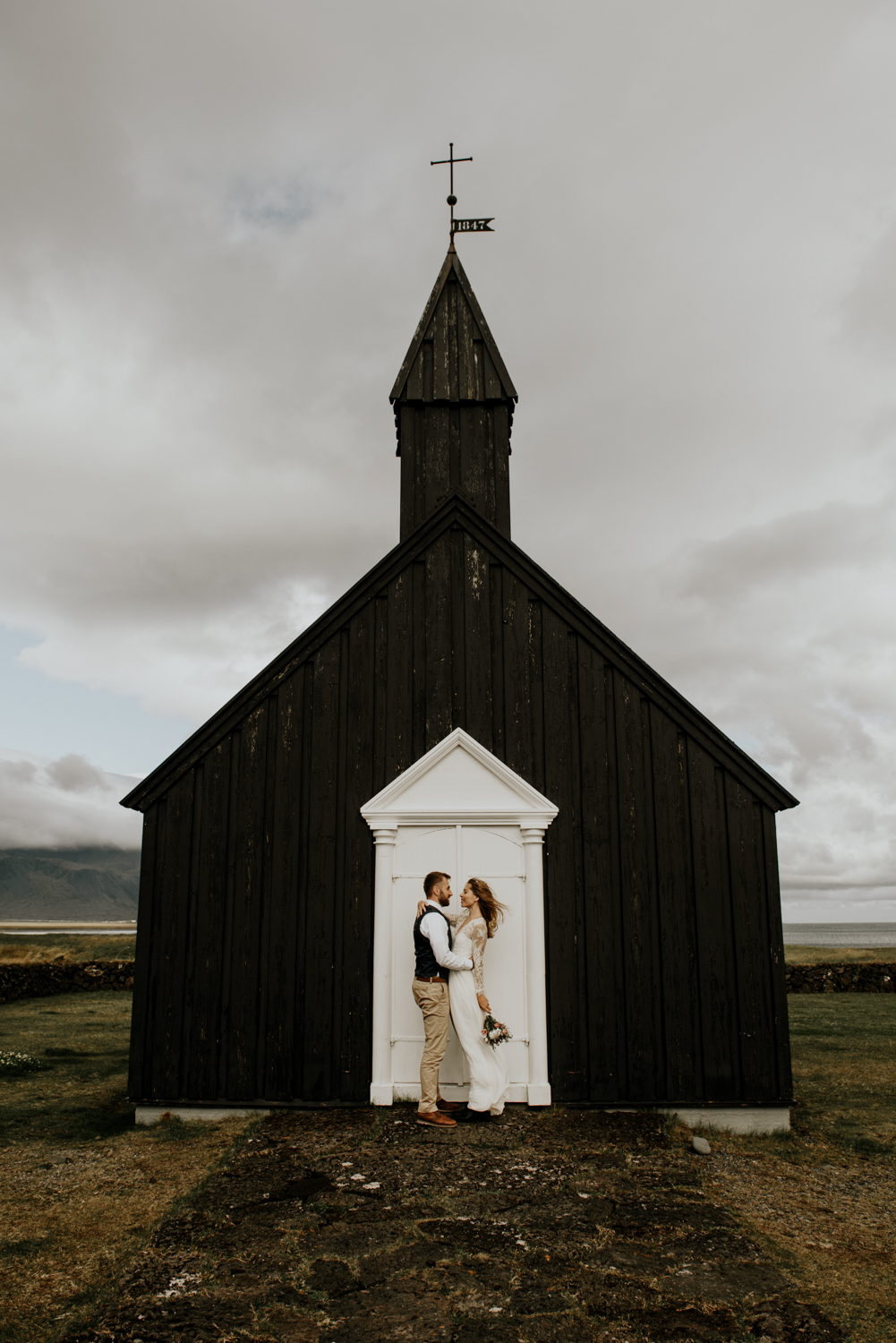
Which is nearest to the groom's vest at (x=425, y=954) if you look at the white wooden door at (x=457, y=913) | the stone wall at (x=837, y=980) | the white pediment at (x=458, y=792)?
the white wooden door at (x=457, y=913)

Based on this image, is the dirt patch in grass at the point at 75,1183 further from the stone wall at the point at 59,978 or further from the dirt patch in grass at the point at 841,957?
the dirt patch in grass at the point at 841,957

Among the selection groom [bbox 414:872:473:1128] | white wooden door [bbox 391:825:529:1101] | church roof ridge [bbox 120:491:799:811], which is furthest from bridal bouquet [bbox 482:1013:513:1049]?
church roof ridge [bbox 120:491:799:811]

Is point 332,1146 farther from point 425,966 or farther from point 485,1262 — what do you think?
point 485,1262

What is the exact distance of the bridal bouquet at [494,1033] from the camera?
7.36 metres

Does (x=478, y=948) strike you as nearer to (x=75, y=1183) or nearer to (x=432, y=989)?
(x=432, y=989)

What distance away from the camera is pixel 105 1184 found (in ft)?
20.6

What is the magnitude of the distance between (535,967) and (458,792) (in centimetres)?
187

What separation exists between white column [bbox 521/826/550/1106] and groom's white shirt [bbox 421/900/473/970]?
0.95 metres

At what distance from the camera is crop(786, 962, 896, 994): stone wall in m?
23.4

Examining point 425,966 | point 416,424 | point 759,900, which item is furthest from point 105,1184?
point 416,424

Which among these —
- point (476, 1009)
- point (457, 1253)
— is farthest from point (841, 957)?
point (457, 1253)

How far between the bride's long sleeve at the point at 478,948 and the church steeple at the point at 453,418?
5.22 meters

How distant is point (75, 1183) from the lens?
634cm

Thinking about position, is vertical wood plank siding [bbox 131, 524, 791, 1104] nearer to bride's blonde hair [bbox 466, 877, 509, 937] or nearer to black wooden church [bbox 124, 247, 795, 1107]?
black wooden church [bbox 124, 247, 795, 1107]
